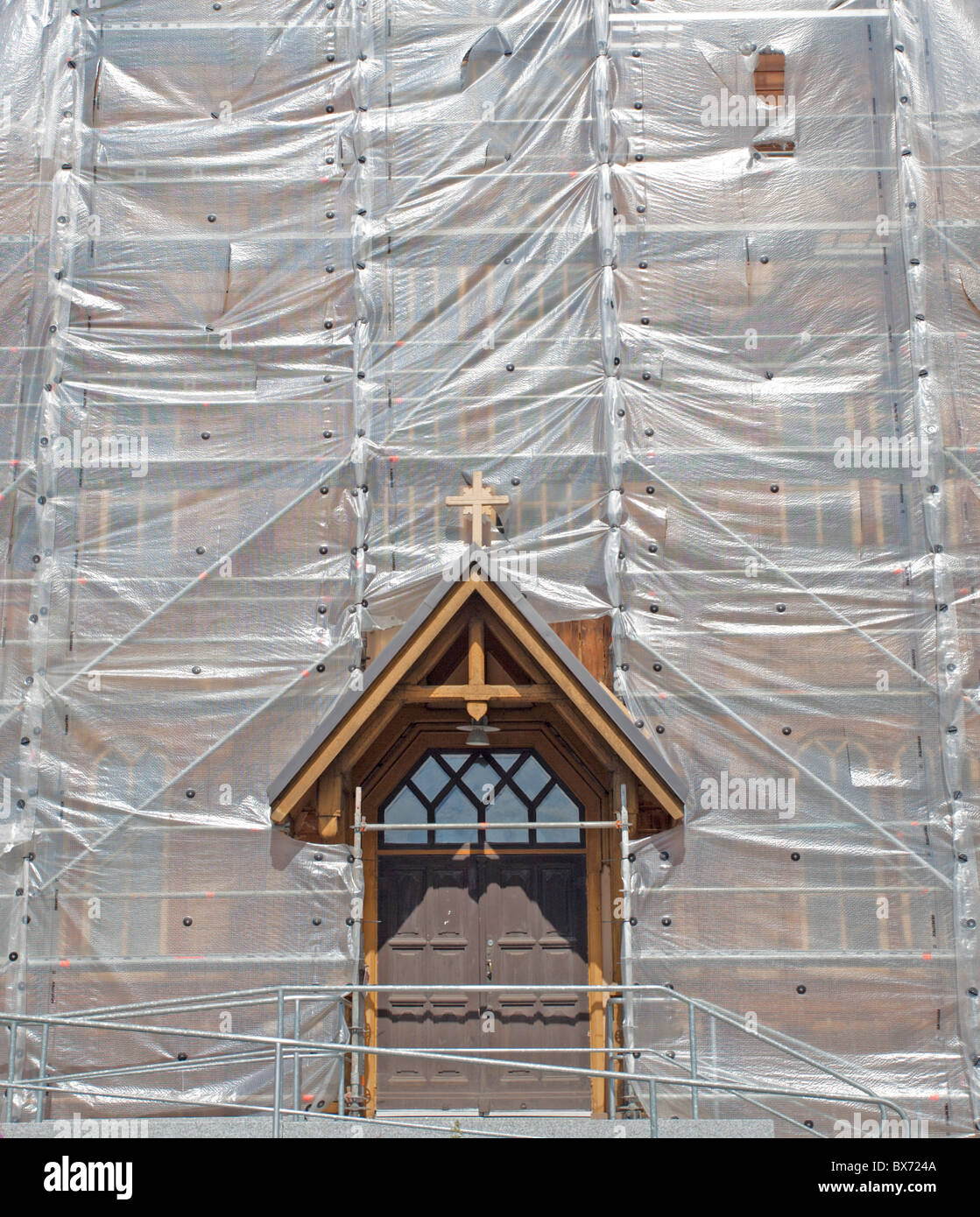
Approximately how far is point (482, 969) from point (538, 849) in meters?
1.09

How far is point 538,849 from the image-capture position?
37.6 feet

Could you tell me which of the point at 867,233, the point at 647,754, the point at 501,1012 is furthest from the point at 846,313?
the point at 501,1012

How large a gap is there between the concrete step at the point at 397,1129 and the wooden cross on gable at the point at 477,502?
433cm

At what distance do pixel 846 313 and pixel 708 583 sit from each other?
2892 millimetres

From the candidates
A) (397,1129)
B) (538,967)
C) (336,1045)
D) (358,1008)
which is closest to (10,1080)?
(358,1008)

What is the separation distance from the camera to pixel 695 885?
11.1 m

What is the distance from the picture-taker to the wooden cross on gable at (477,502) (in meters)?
10.6

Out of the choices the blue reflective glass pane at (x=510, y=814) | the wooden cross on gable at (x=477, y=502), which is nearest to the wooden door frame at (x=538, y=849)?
the blue reflective glass pane at (x=510, y=814)

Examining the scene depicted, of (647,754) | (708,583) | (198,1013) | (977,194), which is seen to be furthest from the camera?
Answer: (977,194)

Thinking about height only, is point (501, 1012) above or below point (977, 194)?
below

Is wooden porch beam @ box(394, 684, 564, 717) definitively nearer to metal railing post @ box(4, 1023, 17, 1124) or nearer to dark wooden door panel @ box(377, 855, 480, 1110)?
dark wooden door panel @ box(377, 855, 480, 1110)

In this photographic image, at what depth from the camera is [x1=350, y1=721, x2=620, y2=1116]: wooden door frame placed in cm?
1095

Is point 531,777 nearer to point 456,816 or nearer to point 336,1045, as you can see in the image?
point 456,816

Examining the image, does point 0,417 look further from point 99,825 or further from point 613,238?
point 613,238
